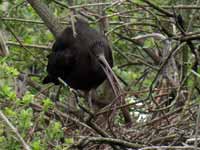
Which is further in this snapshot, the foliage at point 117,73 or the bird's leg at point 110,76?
the bird's leg at point 110,76

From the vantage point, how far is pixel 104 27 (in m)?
5.44

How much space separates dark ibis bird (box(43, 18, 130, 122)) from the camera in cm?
548

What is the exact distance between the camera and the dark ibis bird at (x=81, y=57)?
5.48 m

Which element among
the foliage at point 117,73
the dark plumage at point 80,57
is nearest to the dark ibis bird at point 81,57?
the dark plumage at point 80,57

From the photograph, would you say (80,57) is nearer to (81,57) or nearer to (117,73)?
(81,57)

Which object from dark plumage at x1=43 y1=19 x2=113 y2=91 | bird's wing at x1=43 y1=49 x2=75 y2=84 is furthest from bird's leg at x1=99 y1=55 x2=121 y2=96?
bird's wing at x1=43 y1=49 x2=75 y2=84

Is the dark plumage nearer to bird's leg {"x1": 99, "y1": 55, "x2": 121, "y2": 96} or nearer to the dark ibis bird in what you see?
the dark ibis bird

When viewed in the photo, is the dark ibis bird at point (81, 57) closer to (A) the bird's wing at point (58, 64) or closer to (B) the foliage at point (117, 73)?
(A) the bird's wing at point (58, 64)

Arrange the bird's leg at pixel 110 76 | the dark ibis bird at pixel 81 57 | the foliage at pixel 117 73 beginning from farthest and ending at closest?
the dark ibis bird at pixel 81 57, the bird's leg at pixel 110 76, the foliage at pixel 117 73

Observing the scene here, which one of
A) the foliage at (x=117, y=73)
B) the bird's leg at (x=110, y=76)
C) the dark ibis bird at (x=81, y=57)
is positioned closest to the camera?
the foliage at (x=117, y=73)

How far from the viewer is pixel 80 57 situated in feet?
18.7

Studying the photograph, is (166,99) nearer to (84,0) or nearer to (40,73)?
(84,0)

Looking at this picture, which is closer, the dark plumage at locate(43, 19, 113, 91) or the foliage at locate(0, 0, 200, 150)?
the foliage at locate(0, 0, 200, 150)

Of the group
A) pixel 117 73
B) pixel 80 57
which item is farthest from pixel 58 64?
pixel 117 73
